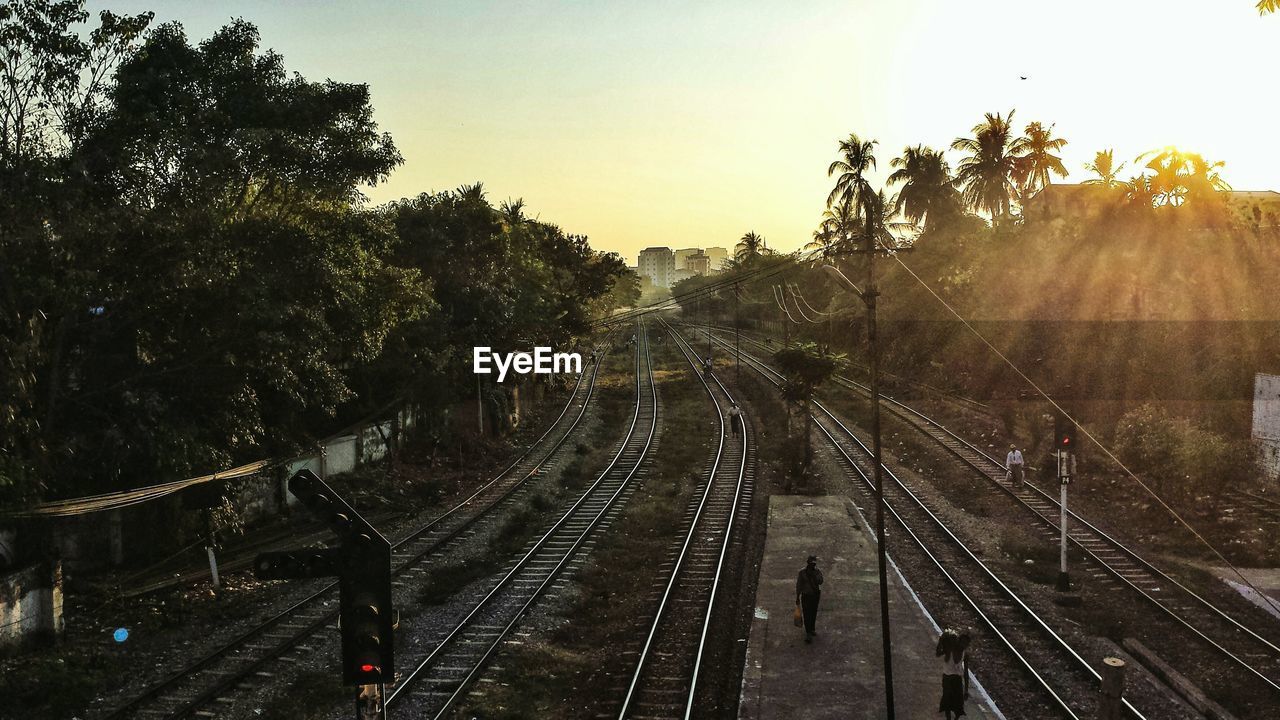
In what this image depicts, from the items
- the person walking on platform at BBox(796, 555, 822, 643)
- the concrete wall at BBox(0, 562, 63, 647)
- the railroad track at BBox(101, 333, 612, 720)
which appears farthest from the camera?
the person walking on platform at BBox(796, 555, 822, 643)

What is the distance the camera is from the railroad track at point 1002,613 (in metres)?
12.2

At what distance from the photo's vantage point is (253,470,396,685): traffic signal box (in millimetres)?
5613

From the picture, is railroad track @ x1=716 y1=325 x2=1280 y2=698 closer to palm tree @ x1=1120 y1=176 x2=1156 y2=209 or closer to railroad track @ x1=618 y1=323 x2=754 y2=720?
railroad track @ x1=618 y1=323 x2=754 y2=720

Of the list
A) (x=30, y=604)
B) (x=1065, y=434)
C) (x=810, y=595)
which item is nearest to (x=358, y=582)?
(x=810, y=595)

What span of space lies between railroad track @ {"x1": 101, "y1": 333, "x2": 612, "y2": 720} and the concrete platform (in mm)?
7943

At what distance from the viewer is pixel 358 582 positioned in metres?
5.70

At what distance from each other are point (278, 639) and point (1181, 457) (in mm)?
23593

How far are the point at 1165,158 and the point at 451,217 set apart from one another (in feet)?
Answer: 97.8

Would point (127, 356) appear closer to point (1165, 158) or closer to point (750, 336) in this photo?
point (1165, 158)

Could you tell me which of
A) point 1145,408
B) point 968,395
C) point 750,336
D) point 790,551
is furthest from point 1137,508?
point 750,336

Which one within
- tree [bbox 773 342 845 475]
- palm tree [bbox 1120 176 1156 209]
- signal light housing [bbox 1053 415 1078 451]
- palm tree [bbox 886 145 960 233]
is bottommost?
signal light housing [bbox 1053 415 1078 451]

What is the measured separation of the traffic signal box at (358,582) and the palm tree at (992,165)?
2097 inches

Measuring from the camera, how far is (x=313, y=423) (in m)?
28.7

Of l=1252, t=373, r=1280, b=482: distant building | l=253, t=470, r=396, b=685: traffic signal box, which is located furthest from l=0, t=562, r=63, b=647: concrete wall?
l=1252, t=373, r=1280, b=482: distant building
